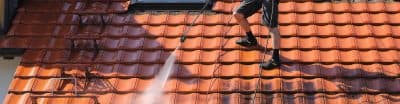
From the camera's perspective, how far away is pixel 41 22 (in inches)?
316

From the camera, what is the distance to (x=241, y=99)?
Result: 259 inches

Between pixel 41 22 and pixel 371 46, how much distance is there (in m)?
3.88

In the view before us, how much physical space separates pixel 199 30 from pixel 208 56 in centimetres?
54

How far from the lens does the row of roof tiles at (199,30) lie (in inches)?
295

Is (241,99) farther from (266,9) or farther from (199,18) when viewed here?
(199,18)

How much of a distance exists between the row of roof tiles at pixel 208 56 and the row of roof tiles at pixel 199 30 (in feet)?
1.06

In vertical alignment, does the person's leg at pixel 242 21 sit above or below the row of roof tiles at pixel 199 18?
below

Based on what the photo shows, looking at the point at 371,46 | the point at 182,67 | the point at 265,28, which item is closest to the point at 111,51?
the point at 182,67

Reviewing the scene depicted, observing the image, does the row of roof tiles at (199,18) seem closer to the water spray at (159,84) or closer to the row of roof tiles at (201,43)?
the row of roof tiles at (201,43)

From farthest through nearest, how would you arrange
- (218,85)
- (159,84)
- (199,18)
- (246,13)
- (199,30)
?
1. (199,18)
2. (199,30)
3. (246,13)
4. (159,84)
5. (218,85)

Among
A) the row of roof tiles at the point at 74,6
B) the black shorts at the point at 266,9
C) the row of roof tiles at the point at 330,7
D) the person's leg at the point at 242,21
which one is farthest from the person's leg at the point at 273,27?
the row of roof tiles at the point at 74,6

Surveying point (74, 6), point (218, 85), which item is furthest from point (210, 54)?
point (74, 6)

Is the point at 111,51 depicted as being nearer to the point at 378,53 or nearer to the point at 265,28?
the point at 265,28

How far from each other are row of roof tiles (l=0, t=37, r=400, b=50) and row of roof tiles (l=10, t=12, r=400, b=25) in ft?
1.07
